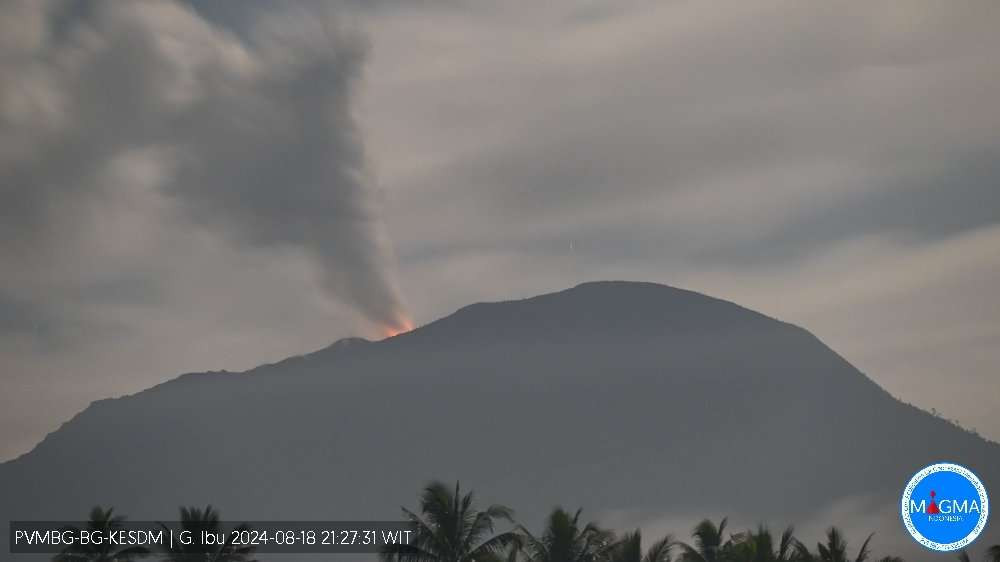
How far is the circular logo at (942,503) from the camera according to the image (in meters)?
72.2

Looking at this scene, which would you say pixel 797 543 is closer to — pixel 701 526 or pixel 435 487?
pixel 701 526

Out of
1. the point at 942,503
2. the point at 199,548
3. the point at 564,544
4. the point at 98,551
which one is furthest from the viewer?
the point at 98,551

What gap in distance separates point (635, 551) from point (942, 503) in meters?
20.6

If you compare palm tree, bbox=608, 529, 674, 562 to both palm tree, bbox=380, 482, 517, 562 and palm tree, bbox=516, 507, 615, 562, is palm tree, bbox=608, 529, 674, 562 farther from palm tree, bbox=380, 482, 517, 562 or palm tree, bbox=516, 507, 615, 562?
palm tree, bbox=380, 482, 517, 562

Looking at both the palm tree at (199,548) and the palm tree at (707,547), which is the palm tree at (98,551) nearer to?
A: the palm tree at (199,548)

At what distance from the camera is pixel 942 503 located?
72.7m

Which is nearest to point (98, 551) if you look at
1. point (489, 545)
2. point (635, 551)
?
point (489, 545)

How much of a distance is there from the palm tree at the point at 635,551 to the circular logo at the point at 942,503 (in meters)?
17.6

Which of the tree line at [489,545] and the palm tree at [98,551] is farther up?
the palm tree at [98,551]

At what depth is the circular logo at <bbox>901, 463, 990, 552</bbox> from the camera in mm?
72188

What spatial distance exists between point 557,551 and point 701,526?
46.7 ft

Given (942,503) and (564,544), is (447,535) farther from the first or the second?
(942,503)

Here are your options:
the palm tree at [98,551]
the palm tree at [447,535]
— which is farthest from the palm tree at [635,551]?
the palm tree at [98,551]

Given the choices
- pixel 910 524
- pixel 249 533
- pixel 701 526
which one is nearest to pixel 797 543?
pixel 701 526
